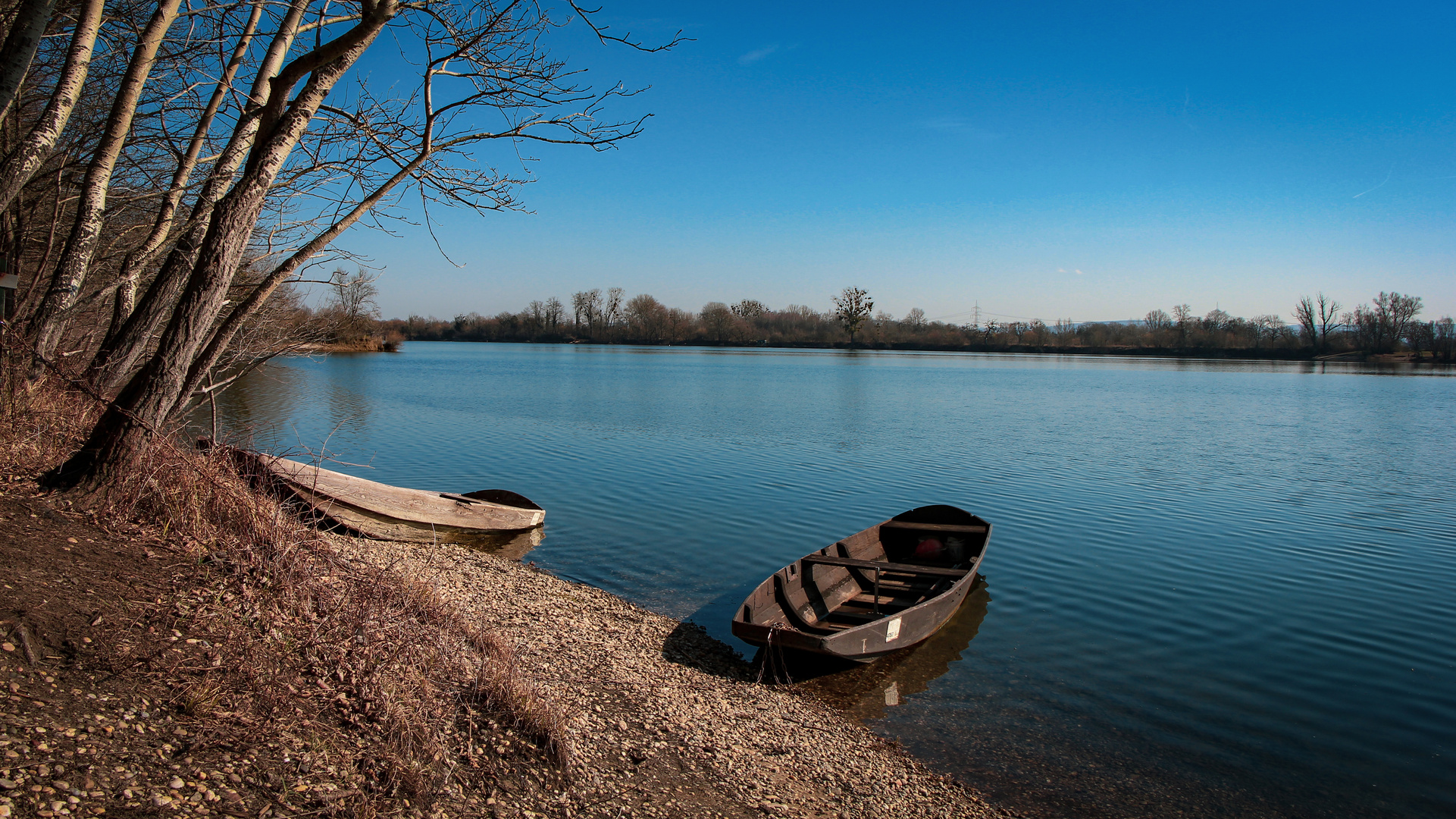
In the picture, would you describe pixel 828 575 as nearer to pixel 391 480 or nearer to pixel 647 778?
pixel 647 778

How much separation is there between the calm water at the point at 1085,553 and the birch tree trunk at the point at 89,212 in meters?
2.87

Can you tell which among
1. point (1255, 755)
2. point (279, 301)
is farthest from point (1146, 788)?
point (279, 301)

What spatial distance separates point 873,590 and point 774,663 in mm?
2742

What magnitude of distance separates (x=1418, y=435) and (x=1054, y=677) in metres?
28.0

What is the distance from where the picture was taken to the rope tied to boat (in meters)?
7.35

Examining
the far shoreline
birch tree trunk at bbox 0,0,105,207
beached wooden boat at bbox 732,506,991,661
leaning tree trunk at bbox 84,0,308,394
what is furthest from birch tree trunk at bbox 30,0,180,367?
the far shoreline

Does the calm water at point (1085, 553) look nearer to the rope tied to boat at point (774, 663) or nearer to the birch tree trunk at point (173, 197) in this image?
the rope tied to boat at point (774, 663)

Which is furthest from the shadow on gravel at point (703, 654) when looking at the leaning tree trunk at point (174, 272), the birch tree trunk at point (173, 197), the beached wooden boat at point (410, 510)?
the birch tree trunk at point (173, 197)

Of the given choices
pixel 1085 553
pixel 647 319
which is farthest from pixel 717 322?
pixel 1085 553

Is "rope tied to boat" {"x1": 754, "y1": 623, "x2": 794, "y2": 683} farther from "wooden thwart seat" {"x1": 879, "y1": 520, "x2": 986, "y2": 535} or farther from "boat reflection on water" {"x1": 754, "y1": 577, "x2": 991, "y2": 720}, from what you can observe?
"wooden thwart seat" {"x1": 879, "y1": 520, "x2": 986, "y2": 535}

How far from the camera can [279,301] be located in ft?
48.5

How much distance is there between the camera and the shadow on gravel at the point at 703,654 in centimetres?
750

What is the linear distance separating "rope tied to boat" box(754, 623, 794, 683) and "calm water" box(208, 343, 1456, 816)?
1.43 feet

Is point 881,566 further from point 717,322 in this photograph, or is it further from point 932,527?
point 717,322
